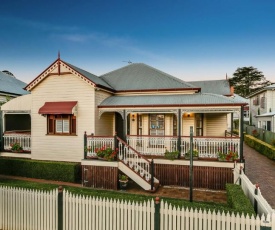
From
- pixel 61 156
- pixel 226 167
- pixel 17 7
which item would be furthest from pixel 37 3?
pixel 226 167

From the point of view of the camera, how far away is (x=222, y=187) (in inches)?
397

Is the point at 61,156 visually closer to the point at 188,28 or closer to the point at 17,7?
the point at 17,7

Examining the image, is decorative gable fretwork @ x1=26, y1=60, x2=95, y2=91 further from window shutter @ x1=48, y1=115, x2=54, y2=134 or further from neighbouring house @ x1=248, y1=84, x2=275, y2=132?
neighbouring house @ x1=248, y1=84, x2=275, y2=132

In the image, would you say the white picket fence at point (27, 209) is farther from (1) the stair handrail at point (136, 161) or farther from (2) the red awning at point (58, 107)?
(2) the red awning at point (58, 107)

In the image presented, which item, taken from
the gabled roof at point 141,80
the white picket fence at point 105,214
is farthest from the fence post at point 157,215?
the gabled roof at point 141,80

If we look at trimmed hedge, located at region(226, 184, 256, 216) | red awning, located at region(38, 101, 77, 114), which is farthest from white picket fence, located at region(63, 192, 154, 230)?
red awning, located at region(38, 101, 77, 114)

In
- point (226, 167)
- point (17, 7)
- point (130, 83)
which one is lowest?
point (226, 167)

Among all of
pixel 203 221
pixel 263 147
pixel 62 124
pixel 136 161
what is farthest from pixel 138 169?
pixel 263 147

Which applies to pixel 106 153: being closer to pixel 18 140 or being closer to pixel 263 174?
pixel 18 140

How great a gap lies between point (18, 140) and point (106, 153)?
26.0 feet

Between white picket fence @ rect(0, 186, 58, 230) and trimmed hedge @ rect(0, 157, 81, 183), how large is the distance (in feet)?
16.1

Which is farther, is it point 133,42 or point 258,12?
point 133,42

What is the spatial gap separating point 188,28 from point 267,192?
22.3 metres

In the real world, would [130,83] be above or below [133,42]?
below
